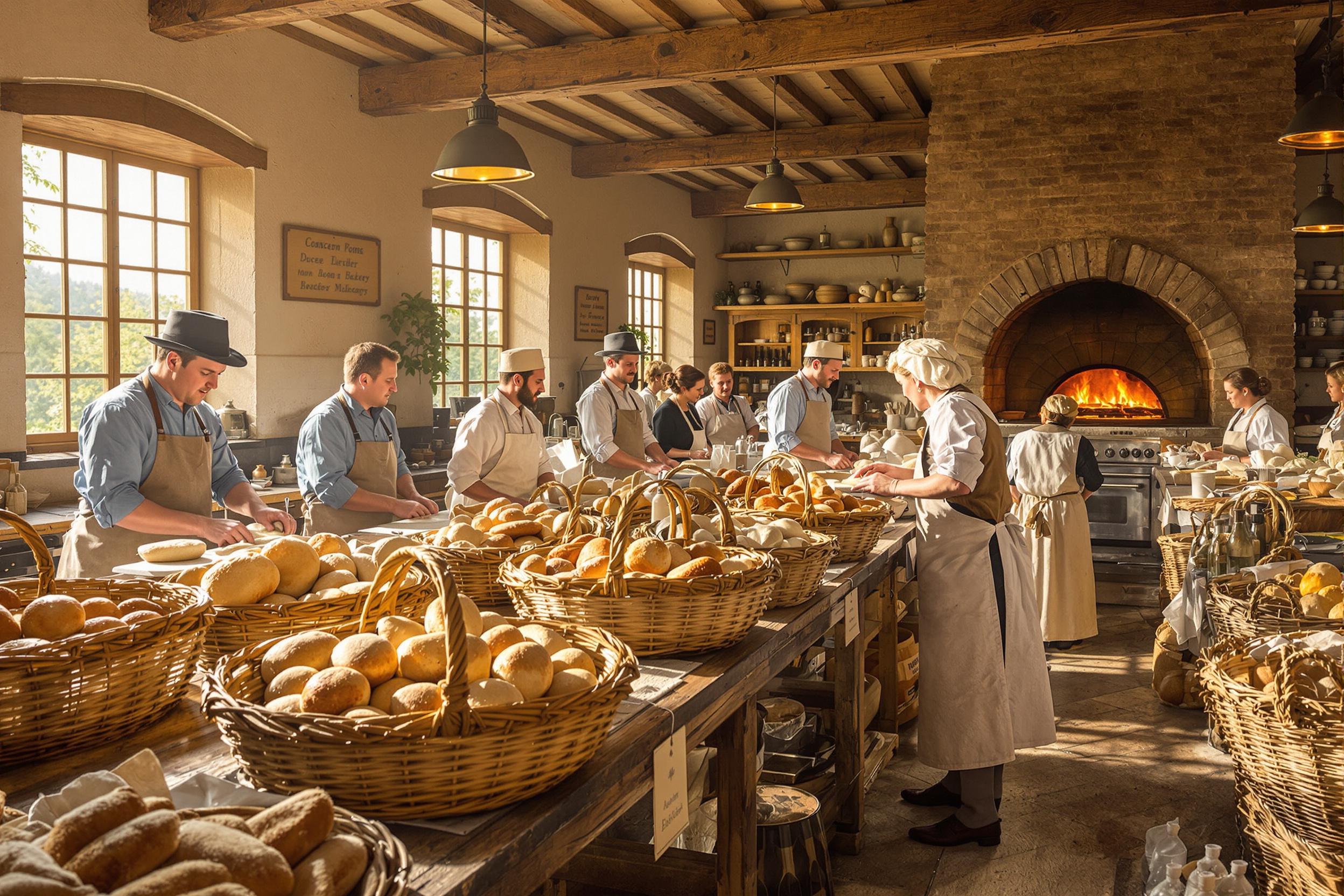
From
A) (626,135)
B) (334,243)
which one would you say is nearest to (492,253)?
(626,135)

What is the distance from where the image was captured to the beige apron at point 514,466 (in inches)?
177

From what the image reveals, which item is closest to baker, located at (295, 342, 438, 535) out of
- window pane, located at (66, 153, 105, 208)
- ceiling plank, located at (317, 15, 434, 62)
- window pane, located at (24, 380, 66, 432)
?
window pane, located at (24, 380, 66, 432)

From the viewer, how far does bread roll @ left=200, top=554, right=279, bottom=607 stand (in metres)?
1.71

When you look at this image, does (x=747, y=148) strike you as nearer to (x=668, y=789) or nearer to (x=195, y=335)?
(x=195, y=335)

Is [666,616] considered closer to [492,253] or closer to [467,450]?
[467,450]

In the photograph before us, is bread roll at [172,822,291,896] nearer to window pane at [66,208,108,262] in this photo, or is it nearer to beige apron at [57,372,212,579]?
beige apron at [57,372,212,579]

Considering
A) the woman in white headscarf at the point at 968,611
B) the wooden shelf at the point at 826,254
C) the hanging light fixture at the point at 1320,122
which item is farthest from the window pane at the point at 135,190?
the wooden shelf at the point at 826,254

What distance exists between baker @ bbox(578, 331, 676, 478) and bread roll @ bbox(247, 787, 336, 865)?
182 inches

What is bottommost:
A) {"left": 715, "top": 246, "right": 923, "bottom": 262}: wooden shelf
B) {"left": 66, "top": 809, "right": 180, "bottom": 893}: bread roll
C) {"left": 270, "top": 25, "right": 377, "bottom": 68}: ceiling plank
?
{"left": 66, "top": 809, "right": 180, "bottom": 893}: bread roll

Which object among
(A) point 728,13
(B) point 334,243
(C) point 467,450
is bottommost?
(C) point 467,450

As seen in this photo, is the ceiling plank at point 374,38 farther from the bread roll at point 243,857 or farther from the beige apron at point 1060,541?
the bread roll at point 243,857

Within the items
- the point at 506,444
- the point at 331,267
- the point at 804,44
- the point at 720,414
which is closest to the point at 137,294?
the point at 331,267

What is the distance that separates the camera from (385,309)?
6.69m

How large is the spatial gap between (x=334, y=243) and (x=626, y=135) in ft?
11.5
